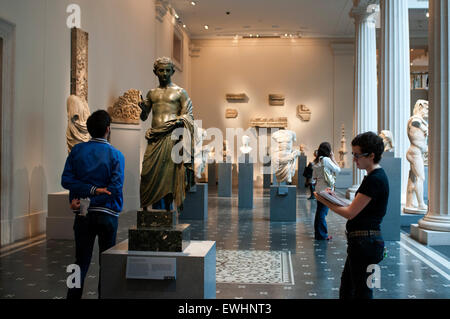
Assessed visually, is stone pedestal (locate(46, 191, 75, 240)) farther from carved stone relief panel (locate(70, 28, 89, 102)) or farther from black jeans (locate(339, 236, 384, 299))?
black jeans (locate(339, 236, 384, 299))

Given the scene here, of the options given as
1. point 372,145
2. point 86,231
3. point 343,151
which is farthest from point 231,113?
point 372,145

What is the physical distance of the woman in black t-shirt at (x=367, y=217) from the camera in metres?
3.00

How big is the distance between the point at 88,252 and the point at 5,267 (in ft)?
9.63

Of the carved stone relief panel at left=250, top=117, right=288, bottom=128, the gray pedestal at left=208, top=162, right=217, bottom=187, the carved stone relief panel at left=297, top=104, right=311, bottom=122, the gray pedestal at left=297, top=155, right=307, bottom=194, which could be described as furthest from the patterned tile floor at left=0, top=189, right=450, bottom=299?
the carved stone relief panel at left=297, top=104, right=311, bottom=122

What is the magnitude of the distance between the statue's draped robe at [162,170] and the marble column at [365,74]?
12.0 m

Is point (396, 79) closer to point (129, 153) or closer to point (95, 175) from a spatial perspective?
point (129, 153)

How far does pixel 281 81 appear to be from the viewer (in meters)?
23.8

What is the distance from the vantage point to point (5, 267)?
232 inches

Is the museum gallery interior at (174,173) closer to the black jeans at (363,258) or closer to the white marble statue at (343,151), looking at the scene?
the black jeans at (363,258)

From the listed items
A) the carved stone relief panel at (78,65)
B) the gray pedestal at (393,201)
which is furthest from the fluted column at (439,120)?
the carved stone relief panel at (78,65)

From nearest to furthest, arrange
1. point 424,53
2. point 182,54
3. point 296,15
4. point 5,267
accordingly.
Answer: point 5,267, point 296,15, point 182,54, point 424,53

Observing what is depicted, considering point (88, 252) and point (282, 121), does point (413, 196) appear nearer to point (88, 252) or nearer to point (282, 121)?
point (88, 252)

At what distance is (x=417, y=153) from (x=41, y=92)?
777 centimetres

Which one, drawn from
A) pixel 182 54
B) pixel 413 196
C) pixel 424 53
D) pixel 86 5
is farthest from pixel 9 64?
pixel 424 53
